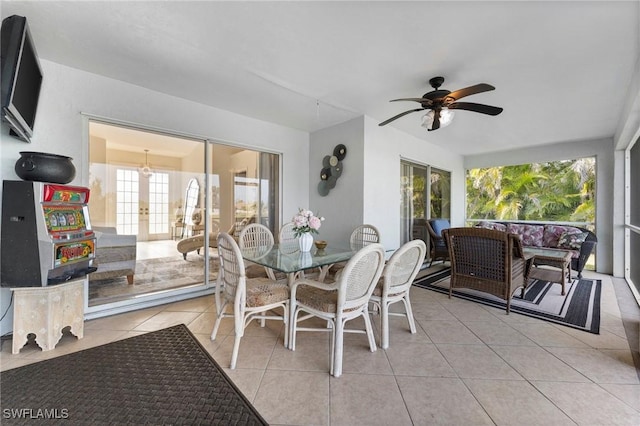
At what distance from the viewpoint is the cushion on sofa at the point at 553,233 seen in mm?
4762

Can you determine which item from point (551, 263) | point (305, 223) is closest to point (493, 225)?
point (551, 263)

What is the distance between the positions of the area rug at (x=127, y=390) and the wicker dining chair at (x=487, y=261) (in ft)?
9.33

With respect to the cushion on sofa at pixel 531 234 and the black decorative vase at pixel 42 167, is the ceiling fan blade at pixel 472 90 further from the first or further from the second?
the cushion on sofa at pixel 531 234

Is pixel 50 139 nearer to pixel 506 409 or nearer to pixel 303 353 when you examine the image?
pixel 303 353

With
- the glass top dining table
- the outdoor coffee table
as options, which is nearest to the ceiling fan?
the glass top dining table

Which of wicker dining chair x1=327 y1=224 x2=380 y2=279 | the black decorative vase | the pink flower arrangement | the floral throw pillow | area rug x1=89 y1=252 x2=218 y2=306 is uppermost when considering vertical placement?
the black decorative vase

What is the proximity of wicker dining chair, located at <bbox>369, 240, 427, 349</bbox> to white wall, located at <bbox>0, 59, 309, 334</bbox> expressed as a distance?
2.90 meters

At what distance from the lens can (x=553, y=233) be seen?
194 inches

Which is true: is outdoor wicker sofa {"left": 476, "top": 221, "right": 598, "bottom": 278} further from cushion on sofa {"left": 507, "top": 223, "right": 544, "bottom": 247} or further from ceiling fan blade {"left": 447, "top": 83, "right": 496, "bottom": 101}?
ceiling fan blade {"left": 447, "top": 83, "right": 496, "bottom": 101}

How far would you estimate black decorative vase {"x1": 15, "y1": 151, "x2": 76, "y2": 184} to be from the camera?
6.52 ft

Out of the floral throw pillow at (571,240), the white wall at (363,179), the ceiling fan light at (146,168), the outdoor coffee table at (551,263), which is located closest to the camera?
the ceiling fan light at (146,168)

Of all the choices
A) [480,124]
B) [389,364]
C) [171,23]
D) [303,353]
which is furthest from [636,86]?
[171,23]

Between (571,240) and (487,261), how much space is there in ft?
9.49

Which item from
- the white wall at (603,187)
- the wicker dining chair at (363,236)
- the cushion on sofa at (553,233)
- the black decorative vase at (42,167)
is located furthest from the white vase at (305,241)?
the white wall at (603,187)
